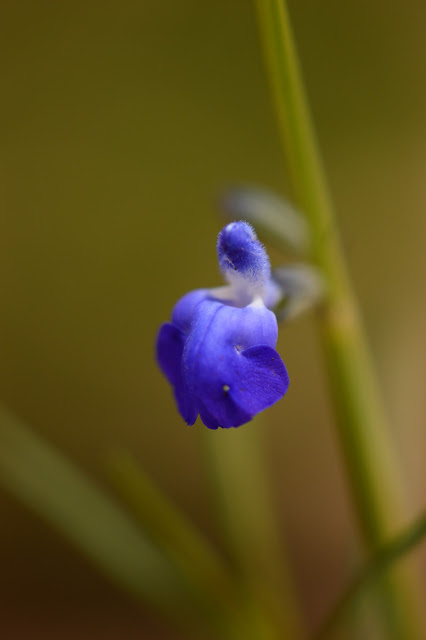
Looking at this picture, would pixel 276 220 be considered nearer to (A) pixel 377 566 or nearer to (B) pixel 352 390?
(B) pixel 352 390

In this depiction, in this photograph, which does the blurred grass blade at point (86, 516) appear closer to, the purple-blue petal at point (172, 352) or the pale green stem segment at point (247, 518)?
the pale green stem segment at point (247, 518)

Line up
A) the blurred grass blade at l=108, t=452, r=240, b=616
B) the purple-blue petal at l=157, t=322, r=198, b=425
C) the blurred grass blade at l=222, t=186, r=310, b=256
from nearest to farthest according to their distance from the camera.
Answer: the purple-blue petal at l=157, t=322, r=198, b=425 < the blurred grass blade at l=222, t=186, r=310, b=256 < the blurred grass blade at l=108, t=452, r=240, b=616

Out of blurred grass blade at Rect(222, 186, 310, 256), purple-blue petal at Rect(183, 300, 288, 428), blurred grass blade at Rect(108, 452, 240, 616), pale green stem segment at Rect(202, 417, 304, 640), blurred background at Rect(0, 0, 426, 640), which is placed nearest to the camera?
purple-blue petal at Rect(183, 300, 288, 428)

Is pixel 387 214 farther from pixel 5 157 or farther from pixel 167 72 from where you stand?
pixel 5 157

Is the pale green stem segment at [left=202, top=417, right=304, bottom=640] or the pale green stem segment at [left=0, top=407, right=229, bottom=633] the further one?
the pale green stem segment at [left=202, top=417, right=304, bottom=640]

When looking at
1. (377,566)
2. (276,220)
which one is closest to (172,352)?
(276,220)

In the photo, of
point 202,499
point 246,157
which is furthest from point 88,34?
point 202,499

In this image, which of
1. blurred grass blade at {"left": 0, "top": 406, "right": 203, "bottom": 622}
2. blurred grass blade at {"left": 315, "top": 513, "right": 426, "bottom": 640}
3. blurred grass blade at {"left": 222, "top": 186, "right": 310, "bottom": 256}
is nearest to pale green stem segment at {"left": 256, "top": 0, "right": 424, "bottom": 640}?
blurred grass blade at {"left": 222, "top": 186, "right": 310, "bottom": 256}

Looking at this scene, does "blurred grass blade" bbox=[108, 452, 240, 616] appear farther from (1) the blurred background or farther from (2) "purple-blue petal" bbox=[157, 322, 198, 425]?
(1) the blurred background
